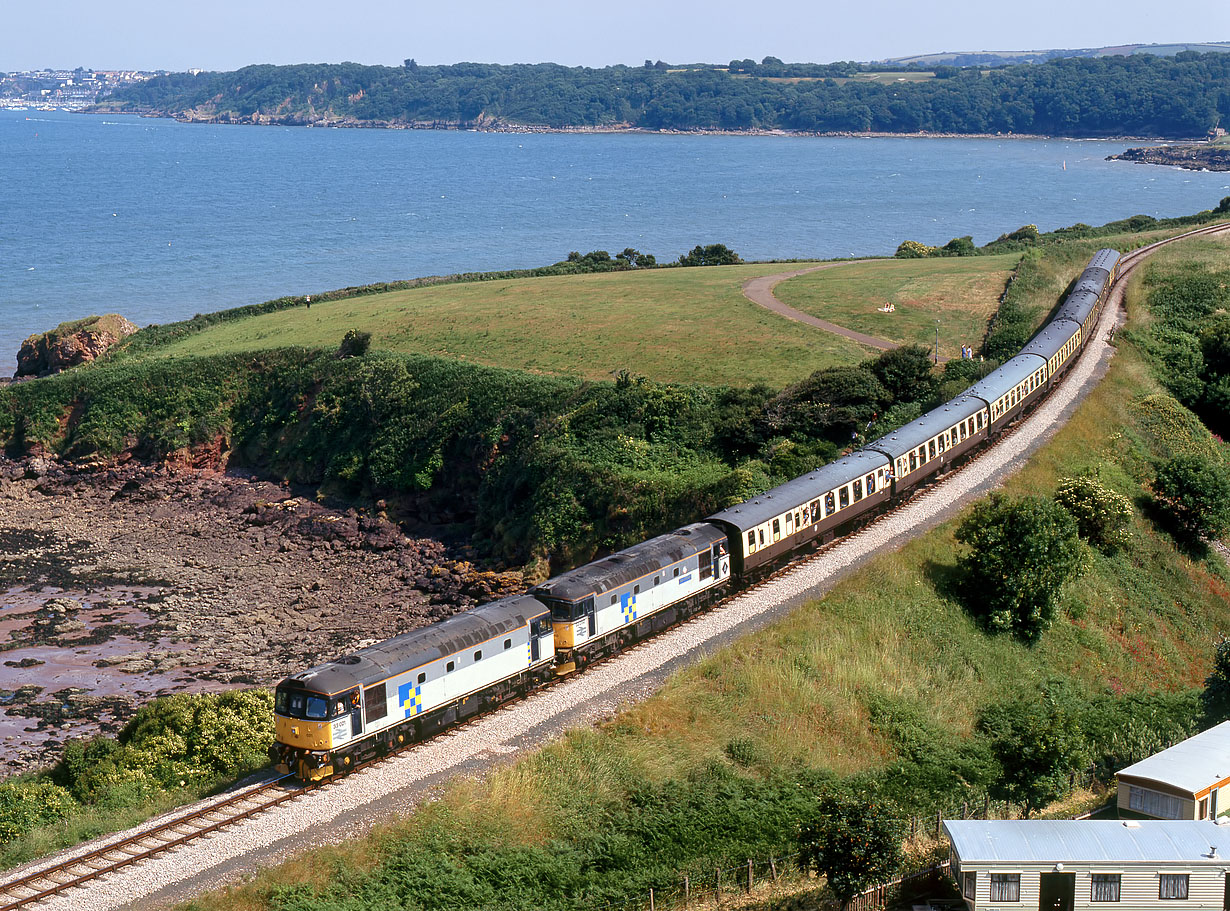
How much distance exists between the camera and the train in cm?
2853

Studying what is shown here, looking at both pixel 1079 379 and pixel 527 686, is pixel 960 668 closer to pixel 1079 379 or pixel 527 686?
pixel 527 686

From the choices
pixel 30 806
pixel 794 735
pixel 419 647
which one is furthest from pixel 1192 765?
pixel 30 806

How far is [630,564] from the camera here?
36094 mm

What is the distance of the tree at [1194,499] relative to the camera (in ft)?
170

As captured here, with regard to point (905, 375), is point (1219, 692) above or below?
below

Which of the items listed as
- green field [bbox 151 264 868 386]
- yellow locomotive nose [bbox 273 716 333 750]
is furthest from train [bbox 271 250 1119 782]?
green field [bbox 151 264 868 386]

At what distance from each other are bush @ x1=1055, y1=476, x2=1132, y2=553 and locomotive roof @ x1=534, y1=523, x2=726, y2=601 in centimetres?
1678

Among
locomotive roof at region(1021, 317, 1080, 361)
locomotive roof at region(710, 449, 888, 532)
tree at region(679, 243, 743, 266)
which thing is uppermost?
tree at region(679, 243, 743, 266)

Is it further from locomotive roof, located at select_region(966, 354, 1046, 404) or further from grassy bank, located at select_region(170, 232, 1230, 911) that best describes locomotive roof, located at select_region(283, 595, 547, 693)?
locomotive roof, located at select_region(966, 354, 1046, 404)

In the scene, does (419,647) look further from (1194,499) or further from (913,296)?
(913,296)

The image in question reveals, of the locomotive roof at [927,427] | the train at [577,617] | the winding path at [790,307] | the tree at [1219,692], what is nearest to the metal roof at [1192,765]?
the tree at [1219,692]

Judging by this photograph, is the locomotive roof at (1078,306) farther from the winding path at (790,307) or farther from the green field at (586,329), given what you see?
the green field at (586,329)

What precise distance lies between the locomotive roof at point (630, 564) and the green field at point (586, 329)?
2962 cm

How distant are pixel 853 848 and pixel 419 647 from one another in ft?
37.5
